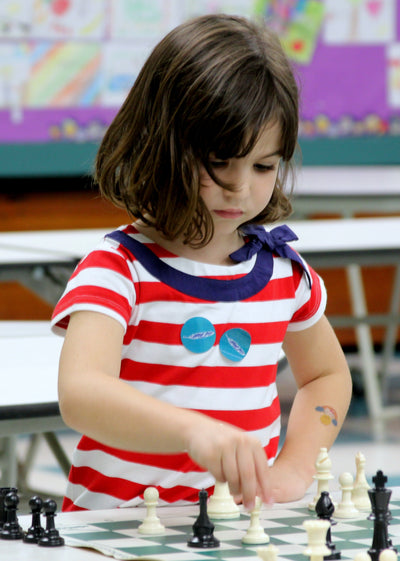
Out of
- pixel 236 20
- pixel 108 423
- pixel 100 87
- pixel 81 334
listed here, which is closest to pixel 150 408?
pixel 108 423

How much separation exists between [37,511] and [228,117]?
1.69 ft

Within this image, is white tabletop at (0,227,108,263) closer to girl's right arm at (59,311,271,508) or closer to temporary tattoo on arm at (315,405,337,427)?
temporary tattoo on arm at (315,405,337,427)

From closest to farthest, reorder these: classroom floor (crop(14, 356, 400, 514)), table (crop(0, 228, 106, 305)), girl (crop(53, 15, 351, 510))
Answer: girl (crop(53, 15, 351, 510)) → table (crop(0, 228, 106, 305)) → classroom floor (crop(14, 356, 400, 514))

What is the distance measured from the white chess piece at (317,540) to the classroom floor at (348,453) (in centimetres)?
253

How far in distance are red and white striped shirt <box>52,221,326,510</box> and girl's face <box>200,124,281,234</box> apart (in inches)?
4.5

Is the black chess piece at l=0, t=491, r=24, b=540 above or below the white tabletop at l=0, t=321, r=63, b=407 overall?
below

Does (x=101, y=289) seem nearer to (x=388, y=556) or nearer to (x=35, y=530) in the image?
(x=35, y=530)

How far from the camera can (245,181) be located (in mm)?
1334

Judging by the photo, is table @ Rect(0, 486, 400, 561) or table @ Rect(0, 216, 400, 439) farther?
table @ Rect(0, 216, 400, 439)

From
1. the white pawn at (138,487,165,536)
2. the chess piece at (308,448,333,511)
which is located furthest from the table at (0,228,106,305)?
the white pawn at (138,487,165,536)

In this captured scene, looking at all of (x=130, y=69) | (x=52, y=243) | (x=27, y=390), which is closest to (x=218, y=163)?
(x=27, y=390)

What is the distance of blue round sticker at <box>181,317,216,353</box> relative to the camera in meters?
1.44

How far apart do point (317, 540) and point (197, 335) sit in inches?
19.5

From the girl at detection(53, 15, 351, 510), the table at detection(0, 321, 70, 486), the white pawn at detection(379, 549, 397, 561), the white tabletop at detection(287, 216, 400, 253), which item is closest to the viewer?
the white pawn at detection(379, 549, 397, 561)
